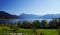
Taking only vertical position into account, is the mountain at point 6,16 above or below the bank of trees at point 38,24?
above

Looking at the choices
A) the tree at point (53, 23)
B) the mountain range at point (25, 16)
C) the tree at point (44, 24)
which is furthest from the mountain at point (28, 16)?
the tree at point (53, 23)

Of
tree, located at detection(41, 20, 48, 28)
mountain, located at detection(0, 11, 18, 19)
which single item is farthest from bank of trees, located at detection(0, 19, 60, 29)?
mountain, located at detection(0, 11, 18, 19)

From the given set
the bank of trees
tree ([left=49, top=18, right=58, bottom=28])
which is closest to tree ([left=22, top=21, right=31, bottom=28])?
the bank of trees

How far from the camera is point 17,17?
1.56 m

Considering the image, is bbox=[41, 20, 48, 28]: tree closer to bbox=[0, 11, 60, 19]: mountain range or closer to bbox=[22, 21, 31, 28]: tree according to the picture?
bbox=[0, 11, 60, 19]: mountain range

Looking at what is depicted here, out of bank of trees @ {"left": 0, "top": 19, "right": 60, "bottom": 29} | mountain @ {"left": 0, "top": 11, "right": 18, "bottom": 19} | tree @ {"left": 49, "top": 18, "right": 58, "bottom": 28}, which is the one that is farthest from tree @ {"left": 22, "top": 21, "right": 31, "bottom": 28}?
tree @ {"left": 49, "top": 18, "right": 58, "bottom": 28}

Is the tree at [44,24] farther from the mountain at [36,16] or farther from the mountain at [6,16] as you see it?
the mountain at [6,16]

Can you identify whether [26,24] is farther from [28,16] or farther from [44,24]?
[44,24]

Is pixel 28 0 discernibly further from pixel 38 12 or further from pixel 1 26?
pixel 1 26

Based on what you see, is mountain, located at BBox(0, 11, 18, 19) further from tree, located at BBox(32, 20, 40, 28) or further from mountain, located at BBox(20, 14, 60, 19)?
tree, located at BBox(32, 20, 40, 28)

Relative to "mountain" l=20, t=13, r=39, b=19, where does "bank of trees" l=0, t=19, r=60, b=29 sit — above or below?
below

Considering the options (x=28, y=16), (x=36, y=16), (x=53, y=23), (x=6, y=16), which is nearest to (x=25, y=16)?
(x=28, y=16)

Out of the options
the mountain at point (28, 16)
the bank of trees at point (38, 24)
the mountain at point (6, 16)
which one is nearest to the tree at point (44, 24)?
the bank of trees at point (38, 24)

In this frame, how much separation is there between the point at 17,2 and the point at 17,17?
0.21 metres
